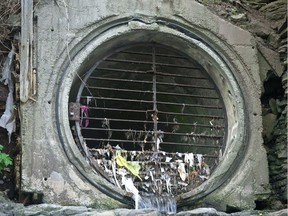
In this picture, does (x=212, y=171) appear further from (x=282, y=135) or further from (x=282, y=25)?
(x=282, y=25)

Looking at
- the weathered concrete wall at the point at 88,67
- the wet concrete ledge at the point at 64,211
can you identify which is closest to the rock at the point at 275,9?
the weathered concrete wall at the point at 88,67

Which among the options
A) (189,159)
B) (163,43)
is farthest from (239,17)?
(189,159)

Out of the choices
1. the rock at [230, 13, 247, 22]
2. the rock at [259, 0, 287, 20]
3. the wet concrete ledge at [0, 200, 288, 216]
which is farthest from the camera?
the rock at [259, 0, 287, 20]

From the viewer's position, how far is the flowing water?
5797mm

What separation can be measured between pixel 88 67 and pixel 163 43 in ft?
2.50

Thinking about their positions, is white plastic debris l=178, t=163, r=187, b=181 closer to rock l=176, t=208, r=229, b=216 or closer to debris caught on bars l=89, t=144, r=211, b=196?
debris caught on bars l=89, t=144, r=211, b=196

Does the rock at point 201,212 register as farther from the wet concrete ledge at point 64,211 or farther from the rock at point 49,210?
the rock at point 49,210

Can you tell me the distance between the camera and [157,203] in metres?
5.85

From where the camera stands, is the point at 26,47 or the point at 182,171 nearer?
the point at 26,47

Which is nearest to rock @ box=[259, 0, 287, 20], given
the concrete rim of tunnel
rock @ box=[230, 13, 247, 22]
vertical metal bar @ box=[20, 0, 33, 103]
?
rock @ box=[230, 13, 247, 22]

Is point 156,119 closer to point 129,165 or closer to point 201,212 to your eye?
point 129,165

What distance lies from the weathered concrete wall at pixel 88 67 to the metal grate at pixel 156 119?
0.16 meters

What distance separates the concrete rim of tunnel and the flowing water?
0.08 meters

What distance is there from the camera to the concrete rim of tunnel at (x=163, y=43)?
5855mm
